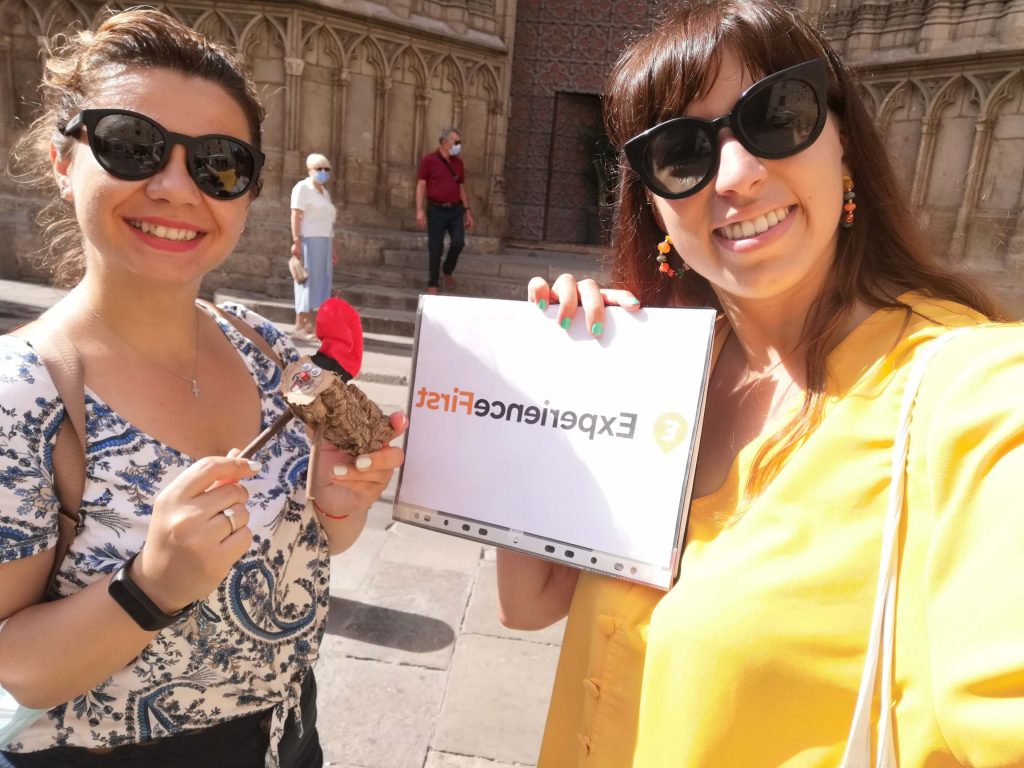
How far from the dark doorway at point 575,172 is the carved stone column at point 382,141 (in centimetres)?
337

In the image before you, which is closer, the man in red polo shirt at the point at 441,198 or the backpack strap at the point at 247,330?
the backpack strap at the point at 247,330

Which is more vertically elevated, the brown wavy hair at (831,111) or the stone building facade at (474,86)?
the stone building facade at (474,86)

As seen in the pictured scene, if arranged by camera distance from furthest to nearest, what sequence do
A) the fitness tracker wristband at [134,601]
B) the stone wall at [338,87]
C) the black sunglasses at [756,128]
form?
the stone wall at [338,87] → the black sunglasses at [756,128] → the fitness tracker wristband at [134,601]

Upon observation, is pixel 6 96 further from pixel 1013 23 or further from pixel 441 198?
pixel 1013 23

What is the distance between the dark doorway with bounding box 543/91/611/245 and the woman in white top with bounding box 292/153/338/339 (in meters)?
6.08

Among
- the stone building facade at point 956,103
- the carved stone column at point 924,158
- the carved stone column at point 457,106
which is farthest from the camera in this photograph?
the carved stone column at point 457,106

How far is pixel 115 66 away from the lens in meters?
1.21

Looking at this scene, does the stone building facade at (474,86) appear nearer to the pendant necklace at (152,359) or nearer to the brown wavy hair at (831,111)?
the brown wavy hair at (831,111)

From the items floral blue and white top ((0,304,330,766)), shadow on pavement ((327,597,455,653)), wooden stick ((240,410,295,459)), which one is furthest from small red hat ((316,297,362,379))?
shadow on pavement ((327,597,455,653))

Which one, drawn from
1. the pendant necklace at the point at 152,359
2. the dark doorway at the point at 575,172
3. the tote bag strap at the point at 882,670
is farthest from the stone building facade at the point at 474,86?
the tote bag strap at the point at 882,670

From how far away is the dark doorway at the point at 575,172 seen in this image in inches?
481

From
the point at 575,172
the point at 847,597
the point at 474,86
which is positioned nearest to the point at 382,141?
the point at 474,86

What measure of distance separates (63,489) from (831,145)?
1.35m

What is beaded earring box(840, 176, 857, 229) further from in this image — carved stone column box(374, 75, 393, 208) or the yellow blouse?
carved stone column box(374, 75, 393, 208)
